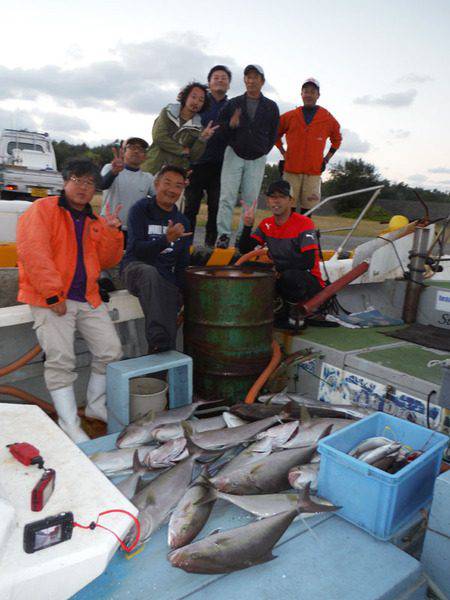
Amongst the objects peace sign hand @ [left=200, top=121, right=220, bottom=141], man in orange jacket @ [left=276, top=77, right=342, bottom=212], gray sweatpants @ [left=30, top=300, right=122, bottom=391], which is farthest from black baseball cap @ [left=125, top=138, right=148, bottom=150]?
man in orange jacket @ [left=276, top=77, right=342, bottom=212]

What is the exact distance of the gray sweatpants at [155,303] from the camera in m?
4.07

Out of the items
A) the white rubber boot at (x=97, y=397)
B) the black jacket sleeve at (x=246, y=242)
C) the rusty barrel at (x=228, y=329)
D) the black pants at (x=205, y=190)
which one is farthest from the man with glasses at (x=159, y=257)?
the black pants at (x=205, y=190)

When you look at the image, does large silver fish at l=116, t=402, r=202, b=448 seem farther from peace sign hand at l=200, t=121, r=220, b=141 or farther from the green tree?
the green tree

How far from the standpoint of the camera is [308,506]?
259 cm

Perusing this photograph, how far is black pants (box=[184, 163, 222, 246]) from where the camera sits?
20.9 feet

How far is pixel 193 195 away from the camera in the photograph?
6492 millimetres

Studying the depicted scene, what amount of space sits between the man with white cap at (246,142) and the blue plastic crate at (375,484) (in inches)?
140

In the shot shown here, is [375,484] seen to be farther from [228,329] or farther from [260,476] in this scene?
[228,329]

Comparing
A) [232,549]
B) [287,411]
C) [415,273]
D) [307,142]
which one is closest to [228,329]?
[287,411]

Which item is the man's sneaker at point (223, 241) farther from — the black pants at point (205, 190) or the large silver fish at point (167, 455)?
the large silver fish at point (167, 455)

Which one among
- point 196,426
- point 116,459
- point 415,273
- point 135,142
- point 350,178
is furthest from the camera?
point 350,178

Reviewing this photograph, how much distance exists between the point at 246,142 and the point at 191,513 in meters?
4.62

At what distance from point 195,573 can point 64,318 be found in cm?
226

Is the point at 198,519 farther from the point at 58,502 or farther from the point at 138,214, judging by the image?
the point at 138,214
